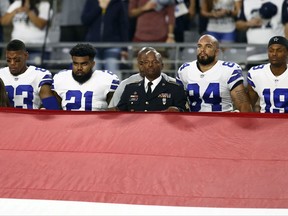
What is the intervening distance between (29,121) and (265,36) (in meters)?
3.91

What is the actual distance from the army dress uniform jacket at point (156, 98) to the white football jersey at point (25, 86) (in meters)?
0.92

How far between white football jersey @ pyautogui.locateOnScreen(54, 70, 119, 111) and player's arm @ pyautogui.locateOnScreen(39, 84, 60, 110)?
0.22ft

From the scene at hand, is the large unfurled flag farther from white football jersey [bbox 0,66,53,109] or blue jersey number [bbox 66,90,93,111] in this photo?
white football jersey [bbox 0,66,53,109]

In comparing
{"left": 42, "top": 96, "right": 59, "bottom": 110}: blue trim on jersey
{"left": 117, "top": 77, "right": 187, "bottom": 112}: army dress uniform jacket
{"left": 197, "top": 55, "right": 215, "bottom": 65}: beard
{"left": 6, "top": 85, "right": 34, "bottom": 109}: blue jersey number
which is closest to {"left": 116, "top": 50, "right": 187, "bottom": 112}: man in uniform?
{"left": 117, "top": 77, "right": 187, "bottom": 112}: army dress uniform jacket

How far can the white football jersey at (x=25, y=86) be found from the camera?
8.19 m

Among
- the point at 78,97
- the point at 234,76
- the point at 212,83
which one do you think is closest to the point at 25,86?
the point at 78,97

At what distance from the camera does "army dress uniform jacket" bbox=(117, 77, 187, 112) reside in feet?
24.5

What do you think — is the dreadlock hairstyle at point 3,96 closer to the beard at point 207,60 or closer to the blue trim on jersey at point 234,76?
the beard at point 207,60

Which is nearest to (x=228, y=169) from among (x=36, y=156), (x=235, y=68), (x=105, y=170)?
(x=105, y=170)

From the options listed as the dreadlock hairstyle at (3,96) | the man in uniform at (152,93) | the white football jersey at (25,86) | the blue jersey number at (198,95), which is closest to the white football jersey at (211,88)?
the blue jersey number at (198,95)

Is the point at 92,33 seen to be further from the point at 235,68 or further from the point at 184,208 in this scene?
the point at 184,208

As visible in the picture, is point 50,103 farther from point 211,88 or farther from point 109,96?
point 211,88

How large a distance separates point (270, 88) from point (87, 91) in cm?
140

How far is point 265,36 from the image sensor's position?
31.7ft
